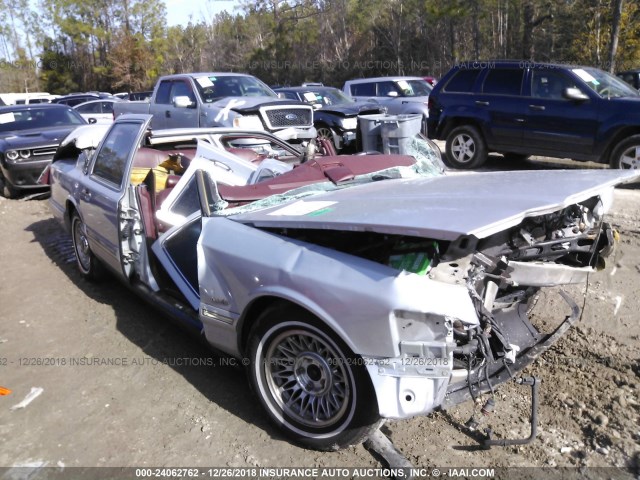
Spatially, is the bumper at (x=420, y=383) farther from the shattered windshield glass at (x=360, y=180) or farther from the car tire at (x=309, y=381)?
the shattered windshield glass at (x=360, y=180)

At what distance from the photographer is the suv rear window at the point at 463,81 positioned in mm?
10117

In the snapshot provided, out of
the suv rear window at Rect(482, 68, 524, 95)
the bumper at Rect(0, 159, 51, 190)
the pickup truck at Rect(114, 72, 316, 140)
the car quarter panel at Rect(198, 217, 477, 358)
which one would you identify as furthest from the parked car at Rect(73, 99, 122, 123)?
the car quarter panel at Rect(198, 217, 477, 358)

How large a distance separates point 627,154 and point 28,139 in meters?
10.2

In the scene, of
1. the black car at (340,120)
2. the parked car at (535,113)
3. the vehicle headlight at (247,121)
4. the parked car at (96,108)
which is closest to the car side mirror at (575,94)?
the parked car at (535,113)

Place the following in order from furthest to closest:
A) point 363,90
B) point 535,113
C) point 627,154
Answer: point 363,90, point 535,113, point 627,154

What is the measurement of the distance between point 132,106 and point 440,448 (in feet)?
42.3

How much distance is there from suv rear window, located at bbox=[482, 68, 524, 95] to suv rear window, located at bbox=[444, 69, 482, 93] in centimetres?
28

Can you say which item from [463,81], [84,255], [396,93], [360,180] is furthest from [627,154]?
[84,255]

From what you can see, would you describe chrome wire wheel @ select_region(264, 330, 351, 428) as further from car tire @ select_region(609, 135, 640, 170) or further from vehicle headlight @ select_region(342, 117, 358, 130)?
vehicle headlight @ select_region(342, 117, 358, 130)

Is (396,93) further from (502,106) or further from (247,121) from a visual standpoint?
(247,121)

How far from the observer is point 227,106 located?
10039 millimetres

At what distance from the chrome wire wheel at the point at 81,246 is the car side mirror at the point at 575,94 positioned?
747 cm

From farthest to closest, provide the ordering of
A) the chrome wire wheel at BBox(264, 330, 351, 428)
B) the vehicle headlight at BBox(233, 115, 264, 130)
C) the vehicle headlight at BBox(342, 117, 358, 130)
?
the vehicle headlight at BBox(342, 117, 358, 130) → the vehicle headlight at BBox(233, 115, 264, 130) → the chrome wire wheel at BBox(264, 330, 351, 428)

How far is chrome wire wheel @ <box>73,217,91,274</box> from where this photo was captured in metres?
5.35
